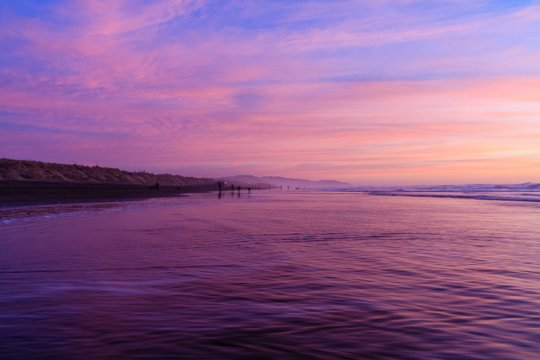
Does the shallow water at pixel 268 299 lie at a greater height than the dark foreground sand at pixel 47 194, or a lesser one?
lesser

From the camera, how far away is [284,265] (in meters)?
7.51

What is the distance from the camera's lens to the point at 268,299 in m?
5.33

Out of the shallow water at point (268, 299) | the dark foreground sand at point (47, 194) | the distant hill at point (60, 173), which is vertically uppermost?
the distant hill at point (60, 173)

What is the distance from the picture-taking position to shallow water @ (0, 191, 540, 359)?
12.5 ft

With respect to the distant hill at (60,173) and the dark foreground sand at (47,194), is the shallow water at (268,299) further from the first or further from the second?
the distant hill at (60,173)

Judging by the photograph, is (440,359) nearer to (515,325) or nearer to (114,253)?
(515,325)

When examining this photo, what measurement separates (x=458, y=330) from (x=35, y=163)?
7264 cm

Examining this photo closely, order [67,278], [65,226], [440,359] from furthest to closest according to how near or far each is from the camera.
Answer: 1. [65,226]
2. [67,278]
3. [440,359]

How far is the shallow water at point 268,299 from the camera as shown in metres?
3.80

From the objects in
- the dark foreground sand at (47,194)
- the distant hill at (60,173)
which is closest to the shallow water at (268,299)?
the dark foreground sand at (47,194)

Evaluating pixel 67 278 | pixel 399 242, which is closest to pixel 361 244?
pixel 399 242

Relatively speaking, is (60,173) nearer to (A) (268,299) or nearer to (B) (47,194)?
(B) (47,194)

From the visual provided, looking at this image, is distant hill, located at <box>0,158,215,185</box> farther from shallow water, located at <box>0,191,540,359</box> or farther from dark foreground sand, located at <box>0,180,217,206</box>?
shallow water, located at <box>0,191,540,359</box>

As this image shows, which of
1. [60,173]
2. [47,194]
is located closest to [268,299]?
[47,194]
